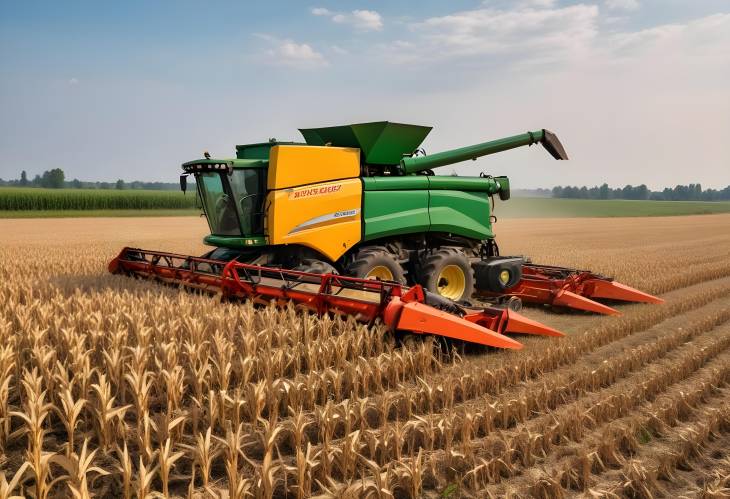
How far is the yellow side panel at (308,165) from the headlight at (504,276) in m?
2.68

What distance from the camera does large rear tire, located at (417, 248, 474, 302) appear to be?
7.61 metres

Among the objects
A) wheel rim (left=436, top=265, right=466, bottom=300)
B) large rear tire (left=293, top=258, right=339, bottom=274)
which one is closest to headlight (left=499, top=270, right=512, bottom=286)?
wheel rim (left=436, top=265, right=466, bottom=300)

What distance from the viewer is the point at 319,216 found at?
22.7 feet

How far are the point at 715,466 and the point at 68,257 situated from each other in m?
12.4

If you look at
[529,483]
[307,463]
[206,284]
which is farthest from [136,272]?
[529,483]

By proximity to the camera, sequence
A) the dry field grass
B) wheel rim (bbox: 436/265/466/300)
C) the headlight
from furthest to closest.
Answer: the headlight → wheel rim (bbox: 436/265/466/300) → the dry field grass

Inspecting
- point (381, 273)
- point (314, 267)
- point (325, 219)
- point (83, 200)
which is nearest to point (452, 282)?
point (381, 273)

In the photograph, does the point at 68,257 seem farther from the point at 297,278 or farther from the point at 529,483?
the point at 529,483

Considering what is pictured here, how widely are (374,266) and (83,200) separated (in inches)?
1750

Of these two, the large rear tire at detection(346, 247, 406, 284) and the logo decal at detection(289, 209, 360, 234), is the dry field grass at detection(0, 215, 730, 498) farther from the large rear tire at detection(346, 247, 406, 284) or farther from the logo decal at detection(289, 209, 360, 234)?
the large rear tire at detection(346, 247, 406, 284)

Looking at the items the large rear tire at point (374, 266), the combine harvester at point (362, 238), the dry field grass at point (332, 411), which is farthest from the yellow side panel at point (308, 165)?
the dry field grass at point (332, 411)

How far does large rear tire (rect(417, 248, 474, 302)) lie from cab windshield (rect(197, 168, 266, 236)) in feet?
7.82

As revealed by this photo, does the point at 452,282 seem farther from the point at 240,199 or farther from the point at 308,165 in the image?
the point at 240,199

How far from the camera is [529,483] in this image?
3.02 metres
